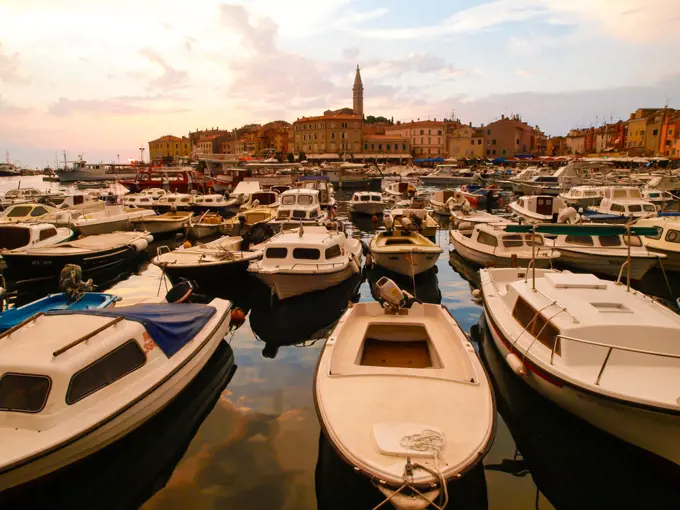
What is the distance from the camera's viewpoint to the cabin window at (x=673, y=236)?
17322mm

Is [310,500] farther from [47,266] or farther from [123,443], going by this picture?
[47,266]

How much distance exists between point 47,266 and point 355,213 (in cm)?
2564

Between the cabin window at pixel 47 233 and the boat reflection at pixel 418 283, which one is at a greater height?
Answer: the cabin window at pixel 47 233

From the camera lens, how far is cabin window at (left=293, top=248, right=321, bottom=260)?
15.0m

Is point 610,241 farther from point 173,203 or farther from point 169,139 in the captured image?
point 169,139

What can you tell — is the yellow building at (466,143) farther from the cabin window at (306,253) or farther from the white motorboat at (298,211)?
the cabin window at (306,253)

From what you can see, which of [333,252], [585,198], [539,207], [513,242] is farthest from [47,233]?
[585,198]

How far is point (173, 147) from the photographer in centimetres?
17662

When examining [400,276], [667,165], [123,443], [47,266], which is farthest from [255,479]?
[667,165]

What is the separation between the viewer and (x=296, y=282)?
565 inches

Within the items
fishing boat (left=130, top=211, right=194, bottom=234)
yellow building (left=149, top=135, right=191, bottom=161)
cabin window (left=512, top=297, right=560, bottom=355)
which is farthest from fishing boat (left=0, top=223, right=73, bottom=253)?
yellow building (left=149, top=135, right=191, bottom=161)

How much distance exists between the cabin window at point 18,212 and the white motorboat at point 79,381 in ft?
69.1

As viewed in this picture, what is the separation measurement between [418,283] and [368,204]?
64.7ft

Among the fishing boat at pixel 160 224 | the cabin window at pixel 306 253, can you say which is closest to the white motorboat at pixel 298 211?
the fishing boat at pixel 160 224
